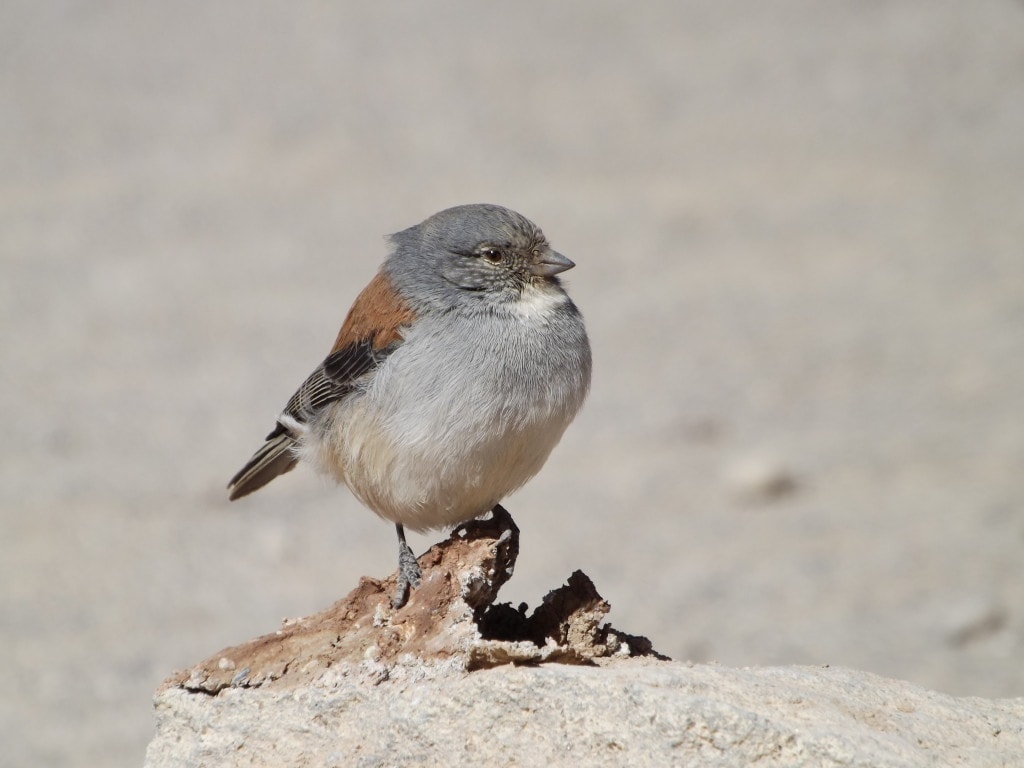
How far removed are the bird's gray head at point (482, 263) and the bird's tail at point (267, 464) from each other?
115 cm

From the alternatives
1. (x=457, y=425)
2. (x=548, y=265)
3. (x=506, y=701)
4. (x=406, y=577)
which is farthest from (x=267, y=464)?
(x=506, y=701)

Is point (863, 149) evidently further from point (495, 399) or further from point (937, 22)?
point (495, 399)

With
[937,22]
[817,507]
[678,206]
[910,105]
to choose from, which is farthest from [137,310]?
[937,22]

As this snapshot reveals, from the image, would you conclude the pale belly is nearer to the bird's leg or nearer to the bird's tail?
the bird's leg

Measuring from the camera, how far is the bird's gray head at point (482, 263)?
5473 millimetres

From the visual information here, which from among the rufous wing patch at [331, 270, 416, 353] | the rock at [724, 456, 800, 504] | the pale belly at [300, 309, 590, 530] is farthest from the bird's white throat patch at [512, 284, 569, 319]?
the rock at [724, 456, 800, 504]

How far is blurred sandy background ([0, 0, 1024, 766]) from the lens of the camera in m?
9.54

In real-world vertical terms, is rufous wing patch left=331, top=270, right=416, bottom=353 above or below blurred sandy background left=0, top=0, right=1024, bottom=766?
below

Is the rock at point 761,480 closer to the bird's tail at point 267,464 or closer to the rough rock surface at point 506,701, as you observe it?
the bird's tail at point 267,464

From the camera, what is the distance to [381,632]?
4664 mm

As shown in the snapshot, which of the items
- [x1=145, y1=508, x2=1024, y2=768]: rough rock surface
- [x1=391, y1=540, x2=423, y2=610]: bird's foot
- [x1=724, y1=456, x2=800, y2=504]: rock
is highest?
[x1=724, y1=456, x2=800, y2=504]: rock

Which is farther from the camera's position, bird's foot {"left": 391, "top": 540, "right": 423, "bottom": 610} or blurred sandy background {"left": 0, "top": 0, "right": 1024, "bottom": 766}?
blurred sandy background {"left": 0, "top": 0, "right": 1024, "bottom": 766}

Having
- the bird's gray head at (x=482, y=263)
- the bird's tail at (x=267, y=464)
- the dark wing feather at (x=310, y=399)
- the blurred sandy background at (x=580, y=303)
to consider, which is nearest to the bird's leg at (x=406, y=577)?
the dark wing feather at (x=310, y=399)

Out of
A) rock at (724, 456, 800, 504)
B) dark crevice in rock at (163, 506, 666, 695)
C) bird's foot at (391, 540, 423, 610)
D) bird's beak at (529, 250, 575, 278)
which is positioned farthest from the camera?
rock at (724, 456, 800, 504)
